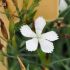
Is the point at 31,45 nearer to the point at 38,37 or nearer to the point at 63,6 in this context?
the point at 38,37

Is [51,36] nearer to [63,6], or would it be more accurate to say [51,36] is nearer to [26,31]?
[26,31]

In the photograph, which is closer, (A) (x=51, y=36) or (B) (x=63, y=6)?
(A) (x=51, y=36)

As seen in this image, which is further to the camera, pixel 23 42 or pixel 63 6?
pixel 63 6

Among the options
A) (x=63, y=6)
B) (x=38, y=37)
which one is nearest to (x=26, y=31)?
(x=38, y=37)

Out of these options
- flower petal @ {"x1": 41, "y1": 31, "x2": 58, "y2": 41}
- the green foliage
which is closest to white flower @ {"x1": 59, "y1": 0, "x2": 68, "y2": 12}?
the green foliage

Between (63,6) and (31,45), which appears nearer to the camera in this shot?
(31,45)

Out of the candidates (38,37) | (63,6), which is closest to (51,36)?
(38,37)

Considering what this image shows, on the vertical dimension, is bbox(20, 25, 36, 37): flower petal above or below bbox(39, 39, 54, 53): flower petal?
above

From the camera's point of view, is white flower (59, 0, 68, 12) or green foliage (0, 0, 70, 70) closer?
green foliage (0, 0, 70, 70)

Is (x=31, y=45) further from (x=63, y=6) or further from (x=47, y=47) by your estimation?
(x=63, y=6)

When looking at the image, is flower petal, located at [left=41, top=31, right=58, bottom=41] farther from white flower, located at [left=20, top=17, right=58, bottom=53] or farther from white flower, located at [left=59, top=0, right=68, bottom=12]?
white flower, located at [left=59, top=0, right=68, bottom=12]
